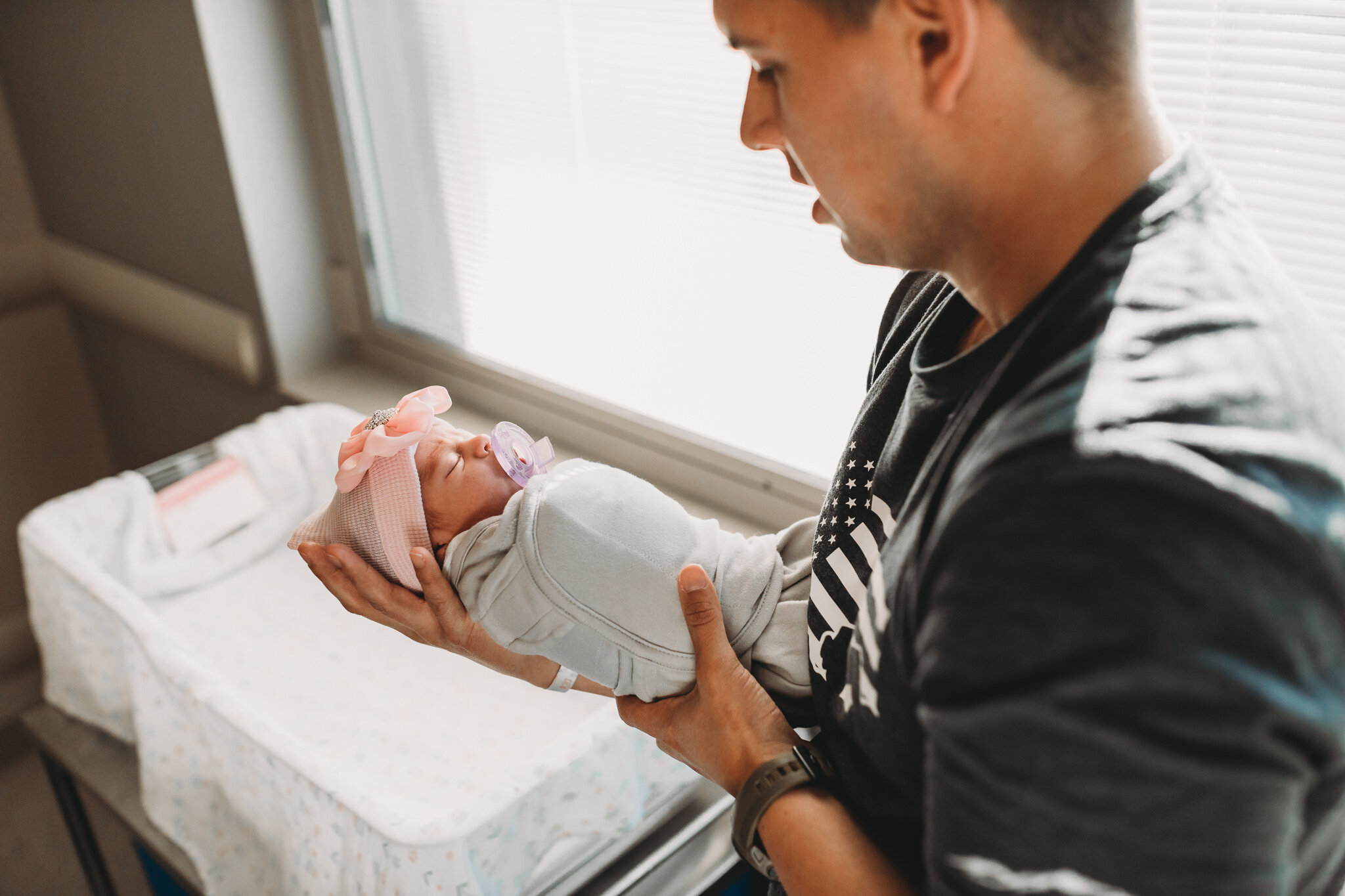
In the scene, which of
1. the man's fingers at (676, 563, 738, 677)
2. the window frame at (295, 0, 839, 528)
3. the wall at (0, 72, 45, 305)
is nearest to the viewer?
the man's fingers at (676, 563, 738, 677)

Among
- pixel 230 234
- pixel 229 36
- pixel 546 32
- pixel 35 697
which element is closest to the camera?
pixel 546 32

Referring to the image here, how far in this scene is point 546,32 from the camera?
67.1 inches

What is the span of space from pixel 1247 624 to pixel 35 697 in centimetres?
262

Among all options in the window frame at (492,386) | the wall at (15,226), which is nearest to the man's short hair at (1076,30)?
the window frame at (492,386)

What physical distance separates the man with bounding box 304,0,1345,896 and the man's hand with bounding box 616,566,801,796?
0.10 metres

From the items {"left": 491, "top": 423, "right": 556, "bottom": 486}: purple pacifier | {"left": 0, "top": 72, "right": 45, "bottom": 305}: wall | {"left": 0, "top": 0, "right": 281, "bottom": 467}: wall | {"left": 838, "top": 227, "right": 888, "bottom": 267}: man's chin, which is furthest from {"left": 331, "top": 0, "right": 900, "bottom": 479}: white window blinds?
{"left": 0, "top": 72, "right": 45, "bottom": 305}: wall

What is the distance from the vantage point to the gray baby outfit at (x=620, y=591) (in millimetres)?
942

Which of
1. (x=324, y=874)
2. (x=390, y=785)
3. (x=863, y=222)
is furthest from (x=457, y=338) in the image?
(x=863, y=222)

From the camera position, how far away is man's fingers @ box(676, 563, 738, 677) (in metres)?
0.90

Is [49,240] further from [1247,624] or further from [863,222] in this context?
[1247,624]

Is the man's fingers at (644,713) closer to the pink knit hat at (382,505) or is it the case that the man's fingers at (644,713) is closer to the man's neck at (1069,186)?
the pink knit hat at (382,505)

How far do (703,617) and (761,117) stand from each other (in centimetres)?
44

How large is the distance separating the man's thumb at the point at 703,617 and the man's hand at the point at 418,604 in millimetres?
200

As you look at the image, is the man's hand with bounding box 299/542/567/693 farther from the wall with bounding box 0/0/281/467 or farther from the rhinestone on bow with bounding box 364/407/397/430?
the wall with bounding box 0/0/281/467
